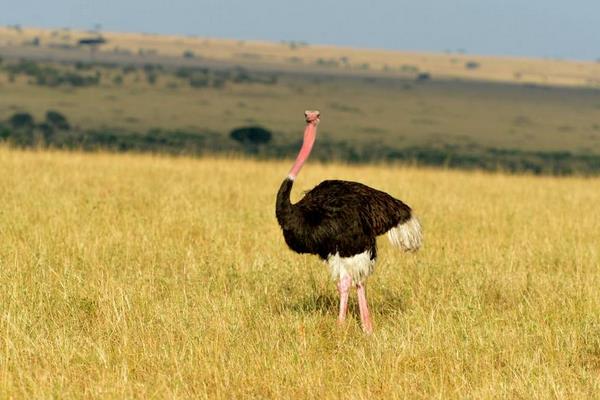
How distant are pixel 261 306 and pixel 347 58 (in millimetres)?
133145

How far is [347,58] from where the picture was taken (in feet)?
457

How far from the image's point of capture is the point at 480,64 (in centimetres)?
14350

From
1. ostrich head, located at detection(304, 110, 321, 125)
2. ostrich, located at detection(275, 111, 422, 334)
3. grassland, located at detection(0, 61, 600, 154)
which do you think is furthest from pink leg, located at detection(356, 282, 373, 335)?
grassland, located at detection(0, 61, 600, 154)

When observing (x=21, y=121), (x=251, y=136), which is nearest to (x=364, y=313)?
(x=251, y=136)

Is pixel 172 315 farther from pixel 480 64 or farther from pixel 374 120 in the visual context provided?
pixel 480 64

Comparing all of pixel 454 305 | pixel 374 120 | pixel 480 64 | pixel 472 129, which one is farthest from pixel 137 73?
pixel 480 64

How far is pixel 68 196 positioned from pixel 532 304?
6359 millimetres

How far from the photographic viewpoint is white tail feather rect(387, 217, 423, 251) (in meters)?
7.22

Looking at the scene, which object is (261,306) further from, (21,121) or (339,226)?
(21,121)

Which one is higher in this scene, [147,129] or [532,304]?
[532,304]

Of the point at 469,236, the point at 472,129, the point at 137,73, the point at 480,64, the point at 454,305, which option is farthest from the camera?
the point at 480,64

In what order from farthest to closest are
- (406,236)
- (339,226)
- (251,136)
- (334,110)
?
(334,110), (251,136), (406,236), (339,226)

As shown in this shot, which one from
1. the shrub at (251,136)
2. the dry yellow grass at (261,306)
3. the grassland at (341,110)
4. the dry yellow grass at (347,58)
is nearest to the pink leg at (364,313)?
the dry yellow grass at (261,306)

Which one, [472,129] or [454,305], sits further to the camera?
[472,129]
